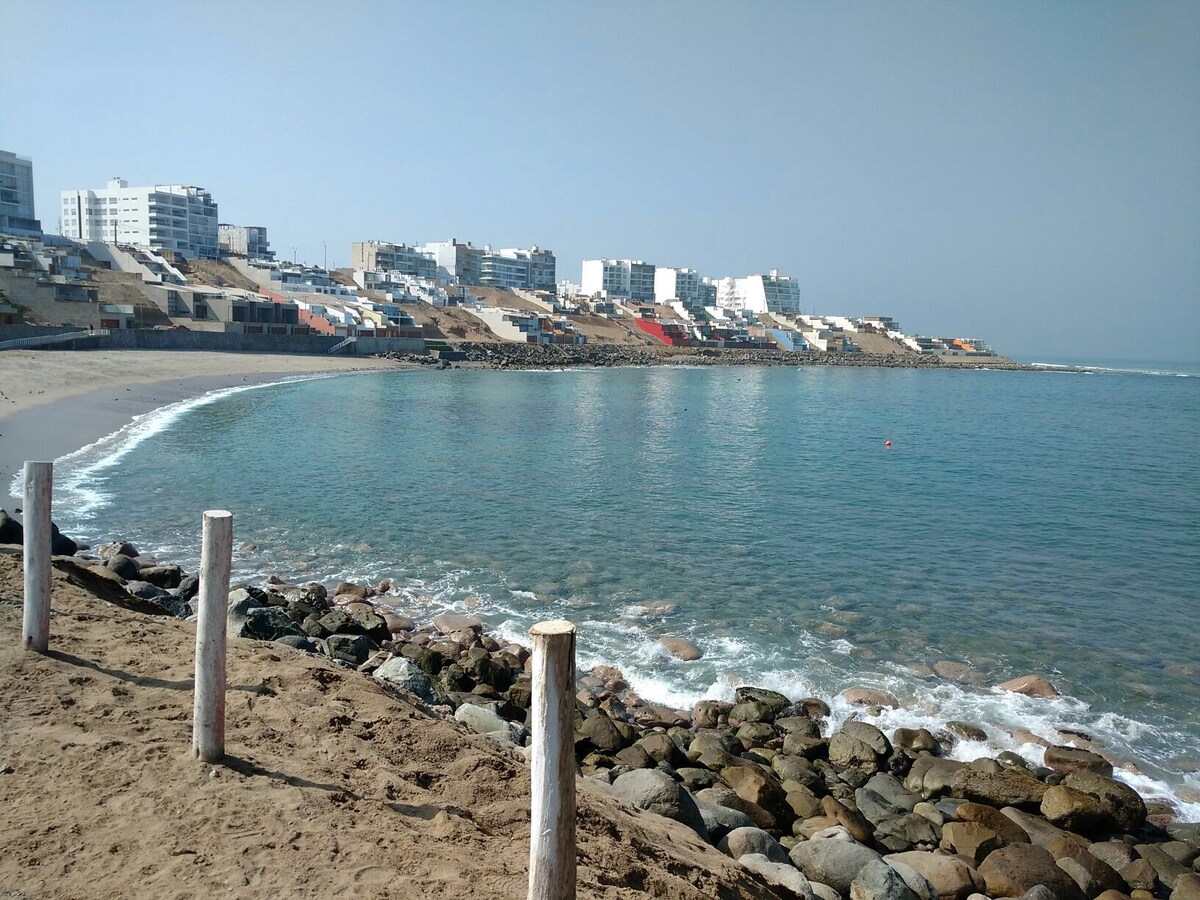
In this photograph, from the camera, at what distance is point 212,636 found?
16.5 ft

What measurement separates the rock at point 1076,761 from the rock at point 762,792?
3.88 metres

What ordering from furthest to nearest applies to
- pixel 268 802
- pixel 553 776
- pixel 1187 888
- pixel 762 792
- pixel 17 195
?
pixel 17 195 → pixel 762 792 → pixel 1187 888 → pixel 268 802 → pixel 553 776

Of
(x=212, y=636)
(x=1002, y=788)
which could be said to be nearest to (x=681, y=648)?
(x=1002, y=788)

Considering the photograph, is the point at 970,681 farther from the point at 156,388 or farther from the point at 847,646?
the point at 156,388

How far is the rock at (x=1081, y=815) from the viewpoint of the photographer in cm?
859

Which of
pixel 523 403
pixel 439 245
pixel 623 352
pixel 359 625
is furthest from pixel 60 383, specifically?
pixel 439 245

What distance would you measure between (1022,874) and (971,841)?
69 cm

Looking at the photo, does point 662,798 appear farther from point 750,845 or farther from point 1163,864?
point 1163,864

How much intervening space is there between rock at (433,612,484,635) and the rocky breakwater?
686mm

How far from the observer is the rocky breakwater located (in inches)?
266

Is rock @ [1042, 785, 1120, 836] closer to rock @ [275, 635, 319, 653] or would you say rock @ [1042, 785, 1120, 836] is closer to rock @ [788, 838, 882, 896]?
rock @ [788, 838, 882, 896]

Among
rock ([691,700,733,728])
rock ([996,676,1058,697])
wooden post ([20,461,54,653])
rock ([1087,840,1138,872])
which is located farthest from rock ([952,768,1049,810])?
wooden post ([20,461,54,653])

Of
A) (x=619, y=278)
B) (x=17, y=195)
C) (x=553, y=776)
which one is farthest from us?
(x=619, y=278)

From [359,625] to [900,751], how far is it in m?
7.33
